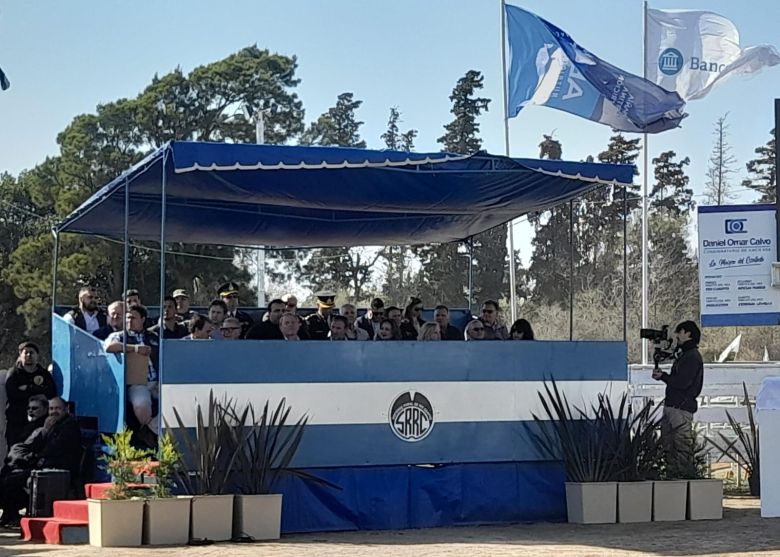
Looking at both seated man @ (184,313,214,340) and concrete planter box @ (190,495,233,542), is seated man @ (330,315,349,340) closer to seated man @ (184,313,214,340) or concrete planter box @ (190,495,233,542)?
seated man @ (184,313,214,340)

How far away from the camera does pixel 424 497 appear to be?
12.8 meters

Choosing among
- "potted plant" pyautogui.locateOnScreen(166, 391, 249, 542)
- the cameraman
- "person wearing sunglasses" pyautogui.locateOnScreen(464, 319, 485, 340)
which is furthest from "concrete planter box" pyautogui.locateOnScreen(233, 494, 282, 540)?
the cameraman

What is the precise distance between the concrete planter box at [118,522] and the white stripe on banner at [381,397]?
3.23 feet

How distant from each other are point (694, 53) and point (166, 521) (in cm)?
1436

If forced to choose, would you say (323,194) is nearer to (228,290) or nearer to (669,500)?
(228,290)

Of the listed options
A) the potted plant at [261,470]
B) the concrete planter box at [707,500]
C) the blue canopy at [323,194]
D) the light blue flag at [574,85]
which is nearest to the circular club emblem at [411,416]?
the potted plant at [261,470]

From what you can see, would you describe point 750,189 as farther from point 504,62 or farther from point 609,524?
point 609,524

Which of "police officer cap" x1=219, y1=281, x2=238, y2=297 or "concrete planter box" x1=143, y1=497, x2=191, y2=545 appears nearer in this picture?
"concrete planter box" x1=143, y1=497, x2=191, y2=545

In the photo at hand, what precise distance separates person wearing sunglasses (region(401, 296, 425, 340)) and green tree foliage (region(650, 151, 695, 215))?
37495 mm

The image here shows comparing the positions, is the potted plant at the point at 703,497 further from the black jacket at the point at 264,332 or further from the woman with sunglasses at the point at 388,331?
the black jacket at the point at 264,332

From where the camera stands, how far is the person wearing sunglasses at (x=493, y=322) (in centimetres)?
1543

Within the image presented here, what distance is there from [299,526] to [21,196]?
3471 centimetres

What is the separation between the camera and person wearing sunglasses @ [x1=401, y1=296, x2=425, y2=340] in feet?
50.8

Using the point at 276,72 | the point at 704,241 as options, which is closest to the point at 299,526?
the point at 704,241
